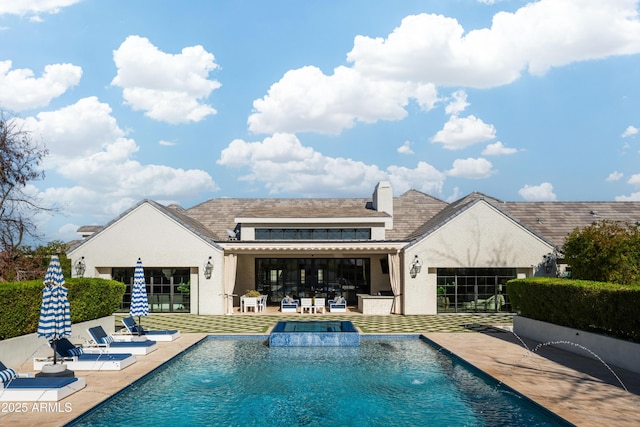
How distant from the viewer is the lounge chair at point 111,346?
1678 cm

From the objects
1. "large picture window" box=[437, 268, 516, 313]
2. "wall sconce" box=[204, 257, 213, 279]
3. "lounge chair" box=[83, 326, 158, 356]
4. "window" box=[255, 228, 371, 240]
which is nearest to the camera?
"lounge chair" box=[83, 326, 158, 356]

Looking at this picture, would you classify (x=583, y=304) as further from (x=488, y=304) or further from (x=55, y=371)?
(x=55, y=371)

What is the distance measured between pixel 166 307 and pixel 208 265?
367cm

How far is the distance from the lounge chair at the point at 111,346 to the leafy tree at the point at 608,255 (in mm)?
19468

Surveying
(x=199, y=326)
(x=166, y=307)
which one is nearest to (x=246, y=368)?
(x=199, y=326)

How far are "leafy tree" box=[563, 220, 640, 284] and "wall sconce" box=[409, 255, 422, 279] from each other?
7539 millimetres

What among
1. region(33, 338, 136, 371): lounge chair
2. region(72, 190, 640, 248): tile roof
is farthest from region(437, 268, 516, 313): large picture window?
region(33, 338, 136, 371): lounge chair

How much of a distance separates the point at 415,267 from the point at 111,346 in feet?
52.1

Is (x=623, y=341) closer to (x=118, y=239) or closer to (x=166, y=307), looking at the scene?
(x=166, y=307)

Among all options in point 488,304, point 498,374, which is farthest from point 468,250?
point 498,374

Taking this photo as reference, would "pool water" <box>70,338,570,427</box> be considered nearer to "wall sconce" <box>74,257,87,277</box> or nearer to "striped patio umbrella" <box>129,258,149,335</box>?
"striped patio umbrella" <box>129,258,149,335</box>

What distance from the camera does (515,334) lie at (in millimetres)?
21344

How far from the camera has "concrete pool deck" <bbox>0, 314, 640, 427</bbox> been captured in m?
10.6

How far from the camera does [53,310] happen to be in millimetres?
13578
